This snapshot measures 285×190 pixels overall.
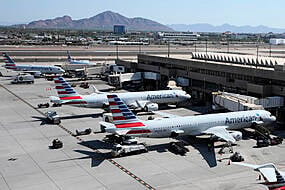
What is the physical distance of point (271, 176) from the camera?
99.2ft

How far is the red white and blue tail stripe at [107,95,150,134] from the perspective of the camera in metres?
51.7

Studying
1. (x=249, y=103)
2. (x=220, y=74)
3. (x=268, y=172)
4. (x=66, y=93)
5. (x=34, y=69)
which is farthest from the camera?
(x=34, y=69)

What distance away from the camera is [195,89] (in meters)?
94.0

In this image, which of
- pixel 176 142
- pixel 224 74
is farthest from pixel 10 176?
pixel 224 74

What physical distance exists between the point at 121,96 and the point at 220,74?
23823 millimetres

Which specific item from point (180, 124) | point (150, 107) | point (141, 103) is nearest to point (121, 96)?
point (141, 103)

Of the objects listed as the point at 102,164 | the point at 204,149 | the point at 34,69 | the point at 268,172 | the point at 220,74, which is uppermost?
the point at 220,74

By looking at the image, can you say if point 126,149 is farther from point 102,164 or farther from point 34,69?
point 34,69

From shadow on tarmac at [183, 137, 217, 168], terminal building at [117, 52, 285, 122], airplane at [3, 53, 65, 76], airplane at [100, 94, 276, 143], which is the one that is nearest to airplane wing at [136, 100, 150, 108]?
terminal building at [117, 52, 285, 122]

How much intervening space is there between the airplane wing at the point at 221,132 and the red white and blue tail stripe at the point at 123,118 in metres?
10.9

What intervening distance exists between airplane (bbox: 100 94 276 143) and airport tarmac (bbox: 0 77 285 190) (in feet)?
8.01

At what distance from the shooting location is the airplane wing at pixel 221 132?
173 ft

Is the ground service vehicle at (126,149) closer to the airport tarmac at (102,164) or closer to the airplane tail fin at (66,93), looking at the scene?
the airport tarmac at (102,164)

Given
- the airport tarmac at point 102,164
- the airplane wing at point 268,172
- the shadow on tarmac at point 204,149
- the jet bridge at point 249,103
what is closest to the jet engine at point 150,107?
the airport tarmac at point 102,164
